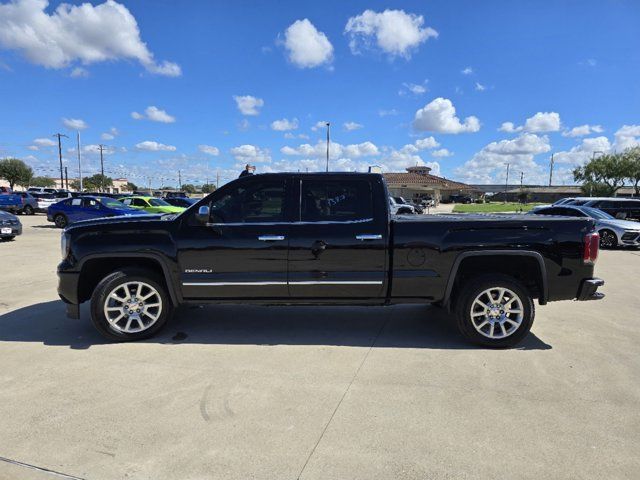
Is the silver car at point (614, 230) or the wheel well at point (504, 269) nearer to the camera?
the wheel well at point (504, 269)

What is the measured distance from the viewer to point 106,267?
4.73 m

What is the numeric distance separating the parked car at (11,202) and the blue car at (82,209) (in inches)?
396

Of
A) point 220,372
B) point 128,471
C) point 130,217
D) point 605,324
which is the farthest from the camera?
point 605,324

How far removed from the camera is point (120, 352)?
432 cm

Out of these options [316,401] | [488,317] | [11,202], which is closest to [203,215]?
[316,401]

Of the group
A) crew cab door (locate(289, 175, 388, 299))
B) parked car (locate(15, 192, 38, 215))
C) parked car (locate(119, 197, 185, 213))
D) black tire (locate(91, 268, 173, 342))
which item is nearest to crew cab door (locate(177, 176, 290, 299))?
crew cab door (locate(289, 175, 388, 299))

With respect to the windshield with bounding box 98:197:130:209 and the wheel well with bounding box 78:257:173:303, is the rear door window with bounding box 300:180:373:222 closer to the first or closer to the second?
the wheel well with bounding box 78:257:173:303

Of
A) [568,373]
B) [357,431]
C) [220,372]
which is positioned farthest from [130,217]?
[568,373]

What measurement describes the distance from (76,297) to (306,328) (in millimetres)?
2531

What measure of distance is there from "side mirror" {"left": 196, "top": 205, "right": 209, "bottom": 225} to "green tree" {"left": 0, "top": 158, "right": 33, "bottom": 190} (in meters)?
90.7

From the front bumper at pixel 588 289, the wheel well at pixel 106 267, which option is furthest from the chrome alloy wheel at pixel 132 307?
the front bumper at pixel 588 289

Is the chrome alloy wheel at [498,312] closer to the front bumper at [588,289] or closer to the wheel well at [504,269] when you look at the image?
the wheel well at [504,269]

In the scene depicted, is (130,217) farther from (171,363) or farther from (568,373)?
(568,373)

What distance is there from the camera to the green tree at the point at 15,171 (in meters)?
76.5
